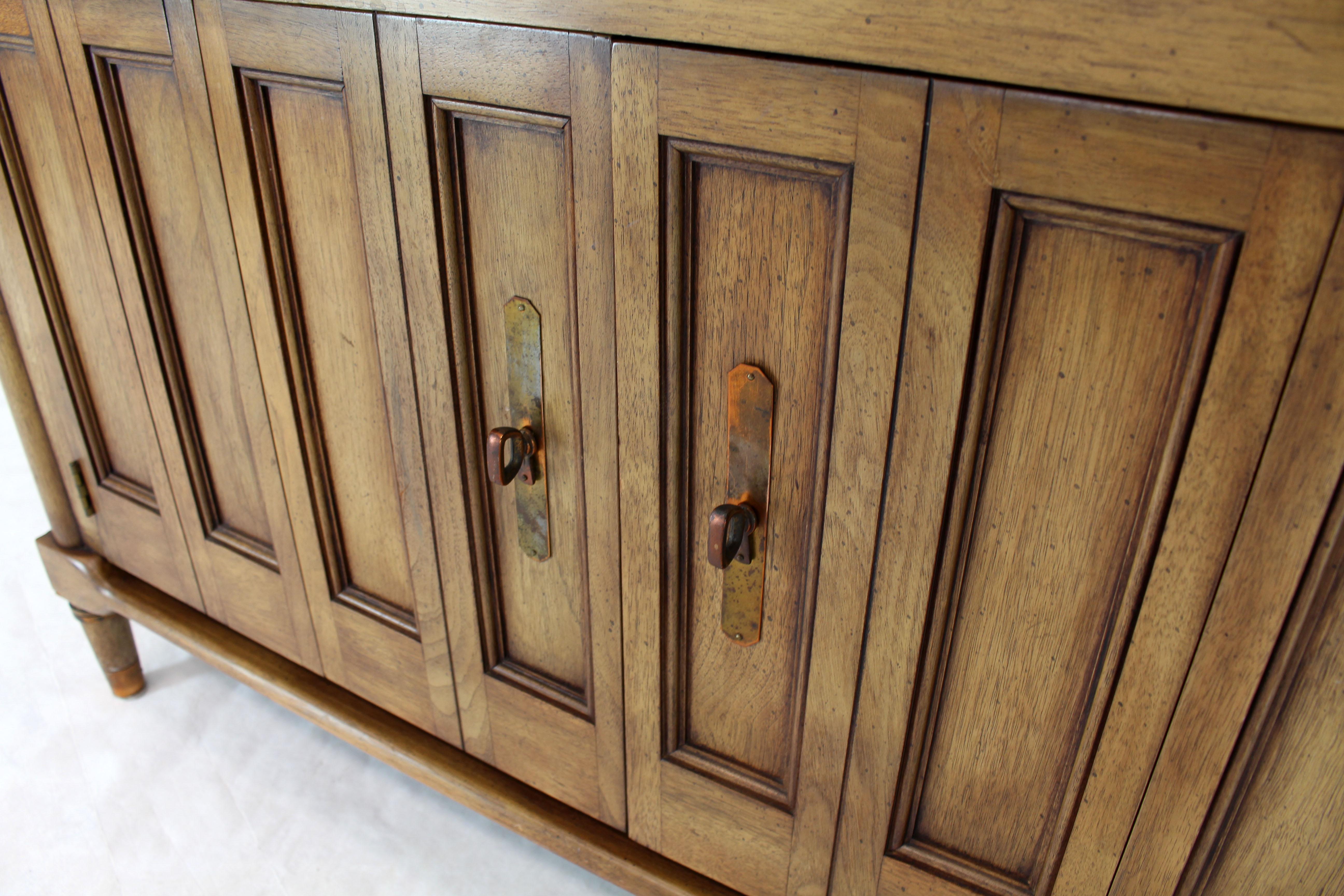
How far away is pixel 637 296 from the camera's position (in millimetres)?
678

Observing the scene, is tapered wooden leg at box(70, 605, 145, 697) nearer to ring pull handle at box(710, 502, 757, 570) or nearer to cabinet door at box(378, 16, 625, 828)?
cabinet door at box(378, 16, 625, 828)

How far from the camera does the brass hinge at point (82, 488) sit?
1.20 m

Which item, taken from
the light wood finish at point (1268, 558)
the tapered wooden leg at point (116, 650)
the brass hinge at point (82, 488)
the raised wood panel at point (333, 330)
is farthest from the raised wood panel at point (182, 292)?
the light wood finish at point (1268, 558)

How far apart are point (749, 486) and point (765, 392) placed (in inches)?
3.0

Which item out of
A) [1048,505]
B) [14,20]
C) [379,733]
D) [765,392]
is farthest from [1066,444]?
[14,20]

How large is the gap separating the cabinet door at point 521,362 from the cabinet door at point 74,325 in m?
0.44

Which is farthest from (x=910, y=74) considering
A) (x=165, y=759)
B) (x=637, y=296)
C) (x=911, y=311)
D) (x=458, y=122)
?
(x=165, y=759)

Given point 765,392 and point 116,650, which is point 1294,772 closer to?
point 765,392

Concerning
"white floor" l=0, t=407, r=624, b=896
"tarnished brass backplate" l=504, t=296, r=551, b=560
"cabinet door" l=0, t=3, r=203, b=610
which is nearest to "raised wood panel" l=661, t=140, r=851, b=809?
"tarnished brass backplate" l=504, t=296, r=551, b=560

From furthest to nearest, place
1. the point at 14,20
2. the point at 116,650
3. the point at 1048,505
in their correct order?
the point at 116,650, the point at 14,20, the point at 1048,505

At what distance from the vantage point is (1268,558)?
0.53 meters

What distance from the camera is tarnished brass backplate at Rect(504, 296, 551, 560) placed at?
0.76 m

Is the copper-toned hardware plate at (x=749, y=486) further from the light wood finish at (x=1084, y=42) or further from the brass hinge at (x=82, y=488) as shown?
the brass hinge at (x=82, y=488)

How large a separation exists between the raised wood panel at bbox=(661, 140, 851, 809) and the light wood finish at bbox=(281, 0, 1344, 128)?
0.07 m
